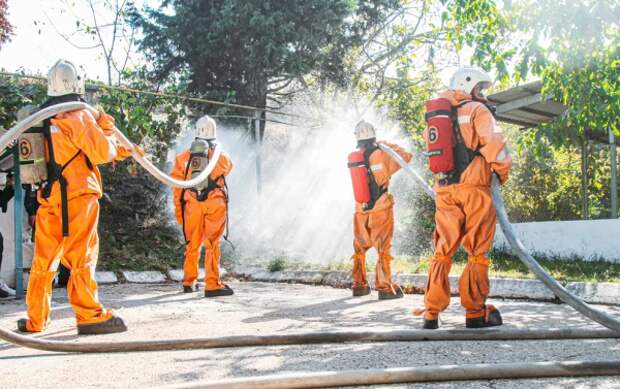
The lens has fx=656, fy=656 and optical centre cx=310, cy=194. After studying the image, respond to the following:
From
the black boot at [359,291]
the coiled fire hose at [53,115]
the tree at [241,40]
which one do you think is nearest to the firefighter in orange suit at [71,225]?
the coiled fire hose at [53,115]

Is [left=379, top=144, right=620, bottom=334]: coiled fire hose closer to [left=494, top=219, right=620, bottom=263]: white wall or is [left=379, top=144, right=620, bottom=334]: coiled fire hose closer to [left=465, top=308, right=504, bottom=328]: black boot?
[left=465, top=308, right=504, bottom=328]: black boot

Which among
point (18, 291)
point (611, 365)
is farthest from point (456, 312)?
point (18, 291)

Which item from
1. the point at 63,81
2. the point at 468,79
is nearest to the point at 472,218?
the point at 468,79

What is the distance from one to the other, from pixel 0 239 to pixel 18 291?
0.89 meters

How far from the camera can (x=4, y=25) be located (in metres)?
14.9

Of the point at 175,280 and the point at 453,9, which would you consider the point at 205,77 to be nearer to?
the point at 175,280

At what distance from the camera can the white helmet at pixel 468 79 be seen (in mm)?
5047

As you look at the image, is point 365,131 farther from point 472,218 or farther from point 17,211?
point 17,211

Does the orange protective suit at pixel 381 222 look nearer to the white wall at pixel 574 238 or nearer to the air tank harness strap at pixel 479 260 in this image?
the air tank harness strap at pixel 479 260

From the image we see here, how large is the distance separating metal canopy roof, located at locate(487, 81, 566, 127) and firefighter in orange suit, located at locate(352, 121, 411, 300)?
4814mm

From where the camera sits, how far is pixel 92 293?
4.98 meters

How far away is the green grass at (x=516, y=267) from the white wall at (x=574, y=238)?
55 centimetres

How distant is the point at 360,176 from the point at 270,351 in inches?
147

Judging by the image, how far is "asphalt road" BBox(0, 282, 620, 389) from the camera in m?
3.43
